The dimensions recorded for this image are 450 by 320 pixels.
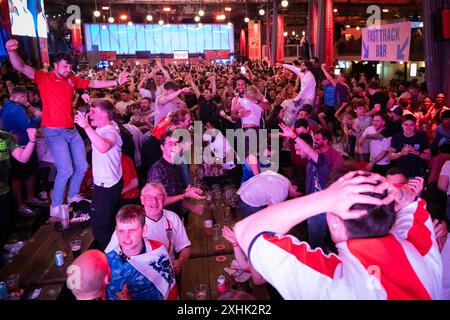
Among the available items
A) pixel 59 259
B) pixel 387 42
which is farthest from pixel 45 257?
pixel 387 42

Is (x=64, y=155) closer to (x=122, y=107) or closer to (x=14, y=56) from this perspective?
(x=14, y=56)

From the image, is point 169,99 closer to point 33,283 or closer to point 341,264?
point 33,283

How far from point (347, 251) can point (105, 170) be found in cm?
228

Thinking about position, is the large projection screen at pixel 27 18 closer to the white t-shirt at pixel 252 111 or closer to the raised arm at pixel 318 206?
the white t-shirt at pixel 252 111

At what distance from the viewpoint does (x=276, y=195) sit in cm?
317

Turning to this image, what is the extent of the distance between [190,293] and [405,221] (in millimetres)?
1623

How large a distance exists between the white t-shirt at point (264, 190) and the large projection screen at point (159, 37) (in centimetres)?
2352

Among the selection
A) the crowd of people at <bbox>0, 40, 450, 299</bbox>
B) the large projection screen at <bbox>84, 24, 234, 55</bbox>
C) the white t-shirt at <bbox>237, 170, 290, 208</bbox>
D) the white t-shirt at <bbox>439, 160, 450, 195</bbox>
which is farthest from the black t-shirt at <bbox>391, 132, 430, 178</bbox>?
the large projection screen at <bbox>84, 24, 234, 55</bbox>

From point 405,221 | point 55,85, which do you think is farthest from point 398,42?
point 405,221

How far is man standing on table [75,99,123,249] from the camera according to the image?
2.90 meters

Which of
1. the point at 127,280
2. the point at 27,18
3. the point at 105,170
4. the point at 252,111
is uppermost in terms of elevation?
the point at 27,18

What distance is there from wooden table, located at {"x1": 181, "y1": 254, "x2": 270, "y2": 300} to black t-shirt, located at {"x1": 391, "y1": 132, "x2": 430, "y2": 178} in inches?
80.4

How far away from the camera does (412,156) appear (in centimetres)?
388

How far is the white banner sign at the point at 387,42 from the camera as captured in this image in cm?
597
